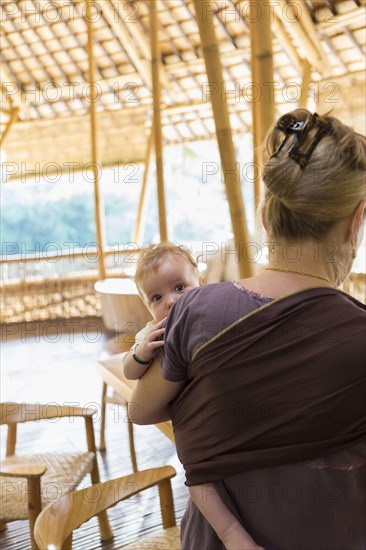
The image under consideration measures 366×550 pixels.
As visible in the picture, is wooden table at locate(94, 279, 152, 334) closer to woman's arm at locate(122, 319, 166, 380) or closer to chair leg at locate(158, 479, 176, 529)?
chair leg at locate(158, 479, 176, 529)

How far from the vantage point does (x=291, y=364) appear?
37.0 inches

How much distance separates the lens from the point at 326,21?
23.0 feet

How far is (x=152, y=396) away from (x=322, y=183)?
45 cm

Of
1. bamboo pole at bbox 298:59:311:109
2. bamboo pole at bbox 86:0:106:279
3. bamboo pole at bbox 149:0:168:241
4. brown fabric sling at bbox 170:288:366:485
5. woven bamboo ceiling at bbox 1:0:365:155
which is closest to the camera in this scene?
brown fabric sling at bbox 170:288:366:485

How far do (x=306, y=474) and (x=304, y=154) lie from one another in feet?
1.58

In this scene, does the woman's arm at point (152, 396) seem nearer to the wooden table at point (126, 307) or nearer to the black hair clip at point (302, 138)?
the black hair clip at point (302, 138)

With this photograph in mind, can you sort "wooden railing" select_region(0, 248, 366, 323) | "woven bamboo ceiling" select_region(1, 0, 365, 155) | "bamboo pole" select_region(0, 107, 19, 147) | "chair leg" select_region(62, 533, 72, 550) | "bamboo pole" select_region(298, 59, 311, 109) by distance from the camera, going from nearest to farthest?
1. "chair leg" select_region(62, 533, 72, 550)
2. "bamboo pole" select_region(298, 59, 311, 109)
3. "woven bamboo ceiling" select_region(1, 0, 365, 155)
4. "wooden railing" select_region(0, 248, 366, 323)
5. "bamboo pole" select_region(0, 107, 19, 147)

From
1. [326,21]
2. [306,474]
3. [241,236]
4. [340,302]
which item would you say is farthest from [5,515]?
[326,21]

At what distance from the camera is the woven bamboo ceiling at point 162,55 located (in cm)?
731

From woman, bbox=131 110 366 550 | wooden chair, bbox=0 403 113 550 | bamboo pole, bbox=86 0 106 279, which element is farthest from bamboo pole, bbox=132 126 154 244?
woman, bbox=131 110 366 550

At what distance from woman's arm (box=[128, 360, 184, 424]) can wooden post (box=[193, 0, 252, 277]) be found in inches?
58.1

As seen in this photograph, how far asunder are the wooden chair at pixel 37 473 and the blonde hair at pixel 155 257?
2.77 ft

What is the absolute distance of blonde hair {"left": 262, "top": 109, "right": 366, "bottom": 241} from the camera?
3.11 ft

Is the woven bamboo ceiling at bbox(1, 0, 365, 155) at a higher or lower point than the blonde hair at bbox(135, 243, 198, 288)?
higher
